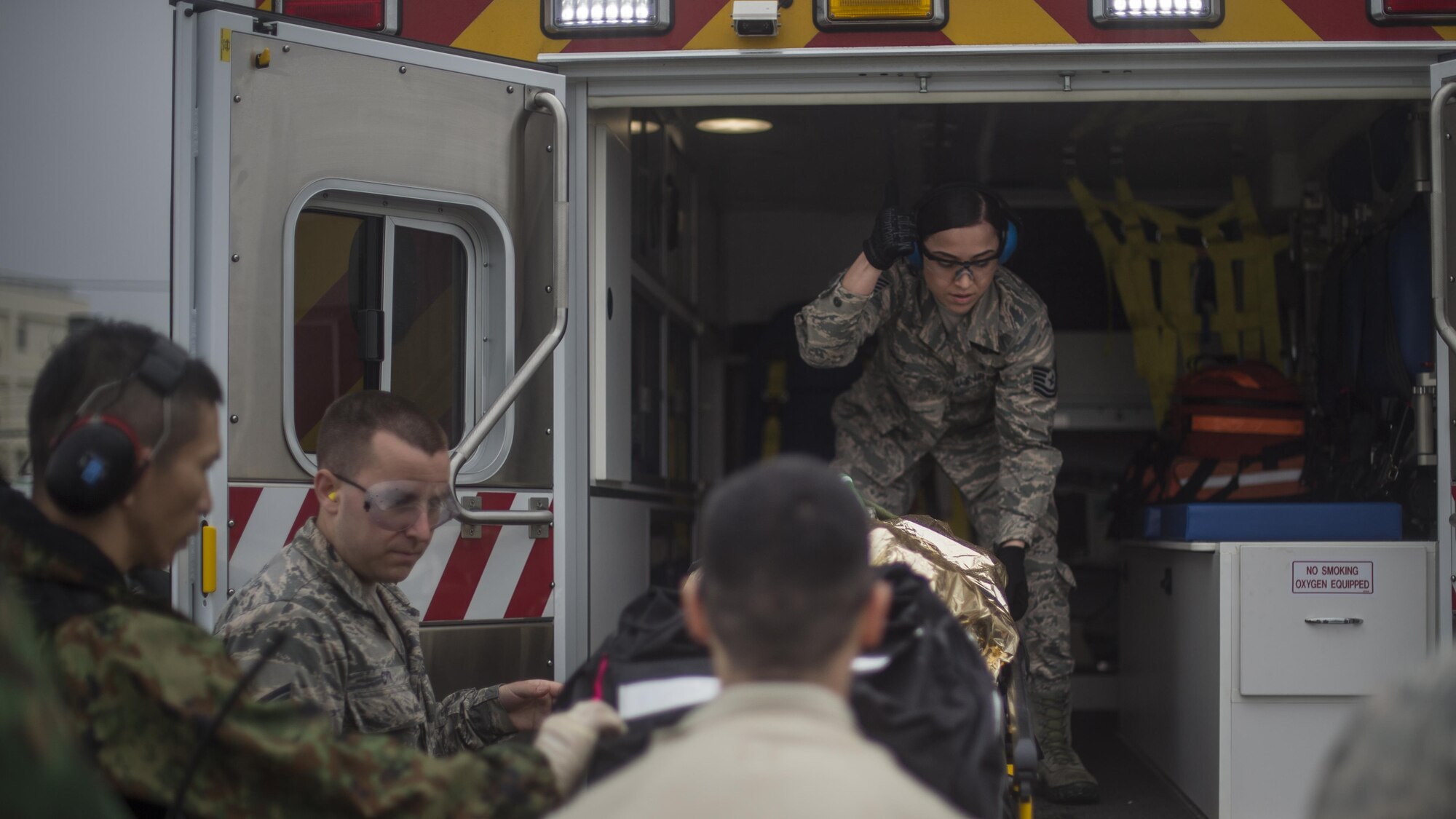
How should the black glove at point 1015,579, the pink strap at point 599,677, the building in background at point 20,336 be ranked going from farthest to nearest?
the black glove at point 1015,579 → the building in background at point 20,336 → the pink strap at point 599,677

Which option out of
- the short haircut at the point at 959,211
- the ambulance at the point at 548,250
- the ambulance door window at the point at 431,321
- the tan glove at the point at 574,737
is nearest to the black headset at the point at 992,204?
the short haircut at the point at 959,211

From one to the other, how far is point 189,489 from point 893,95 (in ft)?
6.03

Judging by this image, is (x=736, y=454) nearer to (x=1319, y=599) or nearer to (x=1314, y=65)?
(x=1319, y=599)

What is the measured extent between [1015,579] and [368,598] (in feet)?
5.83

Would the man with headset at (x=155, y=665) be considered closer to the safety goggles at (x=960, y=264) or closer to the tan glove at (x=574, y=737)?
the tan glove at (x=574, y=737)

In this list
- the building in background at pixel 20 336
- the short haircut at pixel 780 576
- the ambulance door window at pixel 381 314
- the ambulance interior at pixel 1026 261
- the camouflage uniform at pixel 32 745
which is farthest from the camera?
the ambulance interior at pixel 1026 261

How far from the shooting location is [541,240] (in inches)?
116

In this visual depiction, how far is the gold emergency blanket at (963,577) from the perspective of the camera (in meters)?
2.64

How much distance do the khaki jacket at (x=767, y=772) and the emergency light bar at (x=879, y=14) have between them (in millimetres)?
1921

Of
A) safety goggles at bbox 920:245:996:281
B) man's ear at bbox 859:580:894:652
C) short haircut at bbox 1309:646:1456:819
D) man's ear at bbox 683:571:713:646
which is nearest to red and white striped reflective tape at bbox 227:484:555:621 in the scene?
safety goggles at bbox 920:245:996:281

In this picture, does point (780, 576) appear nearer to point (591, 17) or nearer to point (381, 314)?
point (381, 314)

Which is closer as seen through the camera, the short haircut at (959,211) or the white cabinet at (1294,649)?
the white cabinet at (1294,649)

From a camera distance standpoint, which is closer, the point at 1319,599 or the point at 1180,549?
the point at 1319,599

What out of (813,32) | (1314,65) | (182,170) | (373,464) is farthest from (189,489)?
(1314,65)
